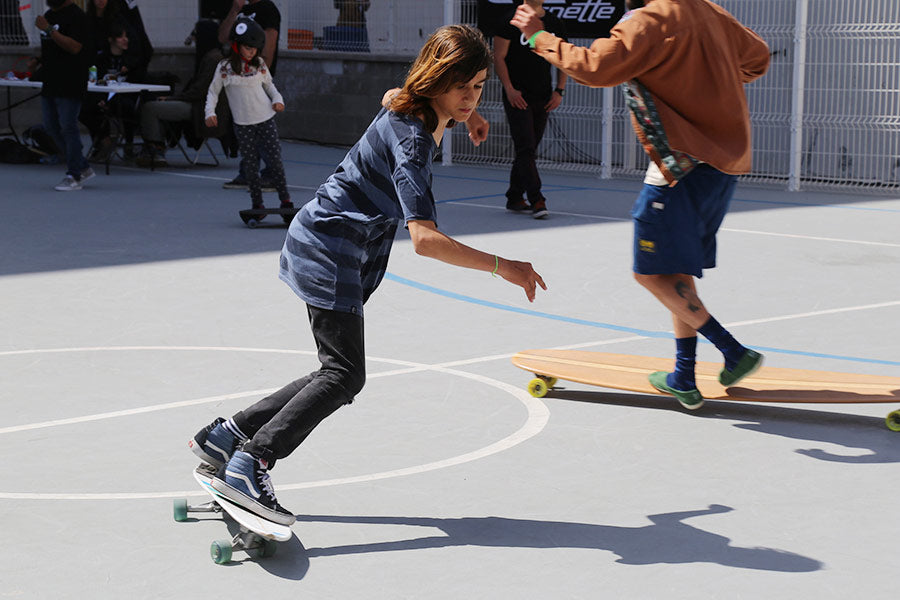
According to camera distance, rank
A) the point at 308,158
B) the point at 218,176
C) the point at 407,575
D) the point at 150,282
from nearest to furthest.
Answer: the point at 407,575 < the point at 150,282 < the point at 218,176 < the point at 308,158

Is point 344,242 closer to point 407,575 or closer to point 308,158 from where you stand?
point 407,575

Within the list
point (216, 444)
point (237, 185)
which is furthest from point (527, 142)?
point (216, 444)

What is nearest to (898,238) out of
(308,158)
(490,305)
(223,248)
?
(490,305)

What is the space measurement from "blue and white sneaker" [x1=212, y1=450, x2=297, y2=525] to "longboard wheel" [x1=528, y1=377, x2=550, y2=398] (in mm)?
1873

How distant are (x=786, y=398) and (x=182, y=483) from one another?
2.36 metres

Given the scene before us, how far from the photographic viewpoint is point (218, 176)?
14297 mm

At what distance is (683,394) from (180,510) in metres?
2.16

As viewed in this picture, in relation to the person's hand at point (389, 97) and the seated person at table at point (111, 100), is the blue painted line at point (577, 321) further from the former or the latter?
the seated person at table at point (111, 100)

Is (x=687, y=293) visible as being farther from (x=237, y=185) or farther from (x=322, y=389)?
(x=237, y=185)

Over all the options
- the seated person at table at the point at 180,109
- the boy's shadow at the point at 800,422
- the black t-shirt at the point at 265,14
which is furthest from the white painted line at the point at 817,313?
the seated person at table at the point at 180,109

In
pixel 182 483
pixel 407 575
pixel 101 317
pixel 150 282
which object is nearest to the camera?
pixel 407 575

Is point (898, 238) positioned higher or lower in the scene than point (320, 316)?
lower

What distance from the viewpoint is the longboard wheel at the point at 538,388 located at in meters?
5.33

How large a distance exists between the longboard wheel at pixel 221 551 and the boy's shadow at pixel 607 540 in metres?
0.23
